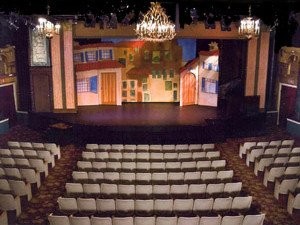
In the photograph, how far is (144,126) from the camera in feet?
53.5

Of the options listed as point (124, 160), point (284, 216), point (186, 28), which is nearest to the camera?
point (284, 216)

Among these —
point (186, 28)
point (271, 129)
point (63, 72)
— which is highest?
point (186, 28)

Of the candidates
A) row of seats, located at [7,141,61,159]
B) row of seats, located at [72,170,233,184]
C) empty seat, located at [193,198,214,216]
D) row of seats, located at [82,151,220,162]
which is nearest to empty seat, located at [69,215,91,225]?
empty seat, located at [193,198,214,216]

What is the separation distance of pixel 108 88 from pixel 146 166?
10.8 m

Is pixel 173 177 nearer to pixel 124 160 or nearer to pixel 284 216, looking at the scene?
pixel 124 160

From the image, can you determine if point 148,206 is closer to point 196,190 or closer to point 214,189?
point 196,190

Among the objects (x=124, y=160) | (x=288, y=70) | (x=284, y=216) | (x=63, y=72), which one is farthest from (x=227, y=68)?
(x=284, y=216)

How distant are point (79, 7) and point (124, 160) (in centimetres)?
442

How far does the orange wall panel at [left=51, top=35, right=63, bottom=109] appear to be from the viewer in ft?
58.9

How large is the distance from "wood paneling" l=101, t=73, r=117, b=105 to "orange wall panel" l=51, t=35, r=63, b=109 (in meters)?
3.22

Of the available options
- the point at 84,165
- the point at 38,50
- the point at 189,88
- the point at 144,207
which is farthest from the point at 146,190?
the point at 189,88

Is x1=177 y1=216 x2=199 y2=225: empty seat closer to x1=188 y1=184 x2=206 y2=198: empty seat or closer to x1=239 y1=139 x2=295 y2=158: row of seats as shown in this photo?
x1=188 y1=184 x2=206 y2=198: empty seat

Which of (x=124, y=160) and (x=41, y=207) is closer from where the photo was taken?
(x=41, y=207)

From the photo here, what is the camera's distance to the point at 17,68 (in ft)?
60.2
